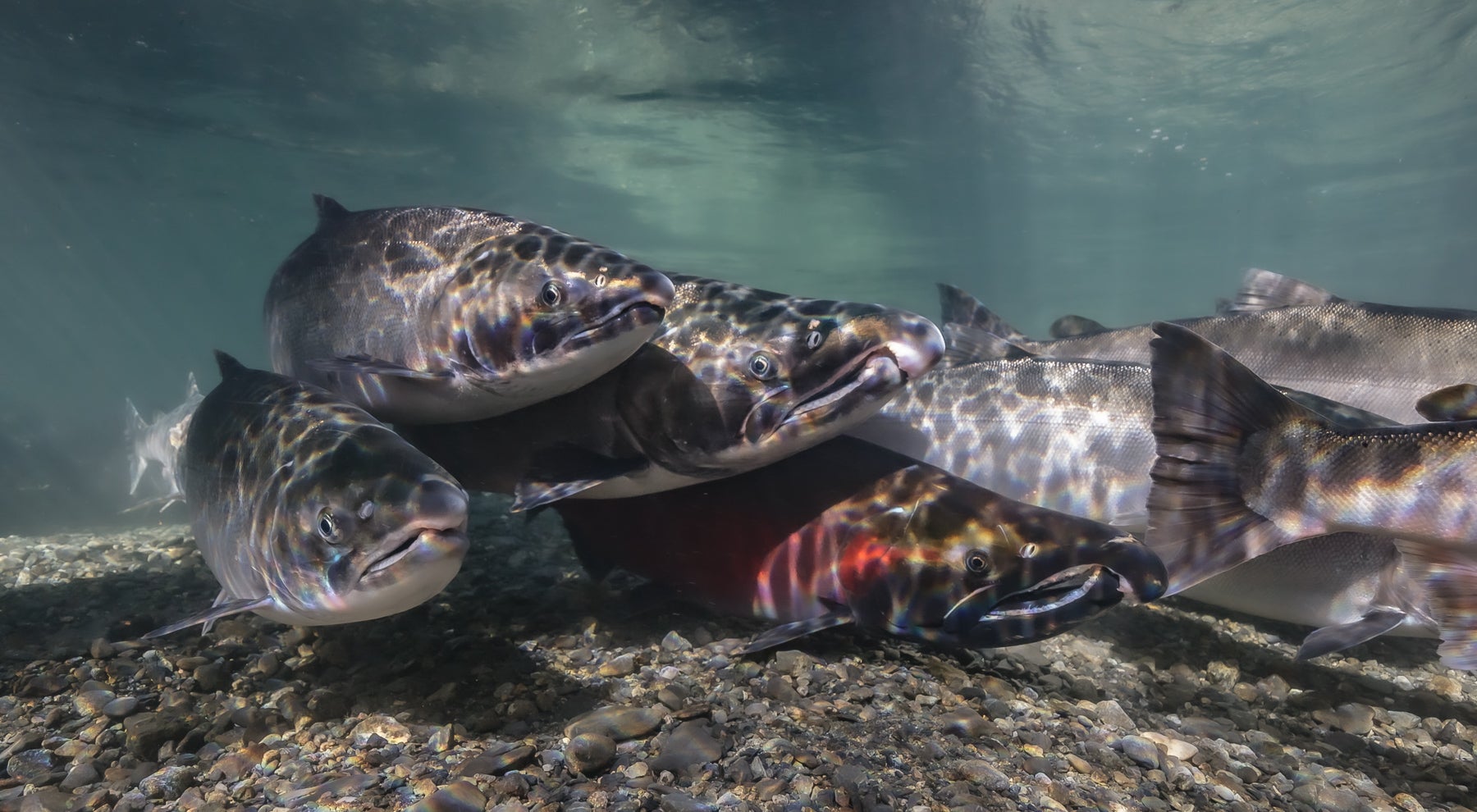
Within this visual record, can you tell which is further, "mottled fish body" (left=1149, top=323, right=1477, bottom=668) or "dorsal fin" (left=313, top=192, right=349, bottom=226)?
"dorsal fin" (left=313, top=192, right=349, bottom=226)

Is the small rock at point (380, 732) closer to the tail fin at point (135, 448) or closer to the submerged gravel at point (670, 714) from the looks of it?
the submerged gravel at point (670, 714)

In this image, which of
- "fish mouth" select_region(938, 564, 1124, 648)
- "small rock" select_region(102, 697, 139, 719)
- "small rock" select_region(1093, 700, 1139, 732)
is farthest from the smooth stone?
"small rock" select_region(102, 697, 139, 719)

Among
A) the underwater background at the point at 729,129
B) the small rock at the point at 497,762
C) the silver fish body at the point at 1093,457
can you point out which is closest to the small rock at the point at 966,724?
the small rock at the point at 497,762

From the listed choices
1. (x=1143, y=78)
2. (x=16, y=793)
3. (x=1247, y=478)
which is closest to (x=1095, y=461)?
(x=1247, y=478)

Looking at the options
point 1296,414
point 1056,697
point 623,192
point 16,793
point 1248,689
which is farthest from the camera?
point 623,192

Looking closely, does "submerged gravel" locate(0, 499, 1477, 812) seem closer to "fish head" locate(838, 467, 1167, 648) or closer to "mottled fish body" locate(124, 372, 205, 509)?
"fish head" locate(838, 467, 1167, 648)

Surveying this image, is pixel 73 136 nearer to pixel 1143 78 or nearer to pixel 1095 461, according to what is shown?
pixel 1095 461
